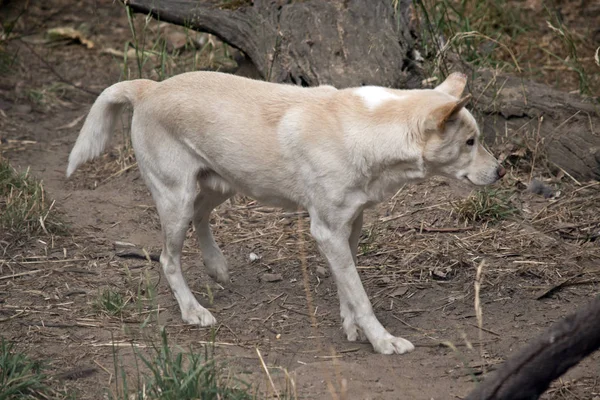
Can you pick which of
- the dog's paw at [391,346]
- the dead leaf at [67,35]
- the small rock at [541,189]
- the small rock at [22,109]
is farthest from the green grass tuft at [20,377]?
the dead leaf at [67,35]

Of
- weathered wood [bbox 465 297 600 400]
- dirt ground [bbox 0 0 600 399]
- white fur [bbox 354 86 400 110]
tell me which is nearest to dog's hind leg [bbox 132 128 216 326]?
dirt ground [bbox 0 0 600 399]

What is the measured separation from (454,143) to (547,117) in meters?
2.38

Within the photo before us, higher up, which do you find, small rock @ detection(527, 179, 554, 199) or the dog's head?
the dog's head

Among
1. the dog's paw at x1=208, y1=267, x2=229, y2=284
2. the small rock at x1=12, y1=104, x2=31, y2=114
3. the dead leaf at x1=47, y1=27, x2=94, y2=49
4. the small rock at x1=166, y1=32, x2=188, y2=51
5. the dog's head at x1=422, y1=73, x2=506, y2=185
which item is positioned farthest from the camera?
the dead leaf at x1=47, y1=27, x2=94, y2=49

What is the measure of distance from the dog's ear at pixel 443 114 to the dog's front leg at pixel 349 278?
635mm

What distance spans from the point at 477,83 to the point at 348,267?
8.57 ft

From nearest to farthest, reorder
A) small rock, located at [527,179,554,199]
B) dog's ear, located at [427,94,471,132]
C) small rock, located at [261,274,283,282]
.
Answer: dog's ear, located at [427,94,471,132] → small rock, located at [261,274,283,282] → small rock, located at [527,179,554,199]

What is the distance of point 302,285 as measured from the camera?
16.6ft

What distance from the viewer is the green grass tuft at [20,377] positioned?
3.47 metres

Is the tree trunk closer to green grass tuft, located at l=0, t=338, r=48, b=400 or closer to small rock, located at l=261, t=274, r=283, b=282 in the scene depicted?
small rock, located at l=261, t=274, r=283, b=282

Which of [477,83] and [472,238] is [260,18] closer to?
[477,83]

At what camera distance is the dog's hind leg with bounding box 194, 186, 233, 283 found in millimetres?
4918

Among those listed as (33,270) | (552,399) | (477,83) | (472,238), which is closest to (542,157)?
(477,83)

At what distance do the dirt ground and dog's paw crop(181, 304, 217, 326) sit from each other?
0.06 metres
